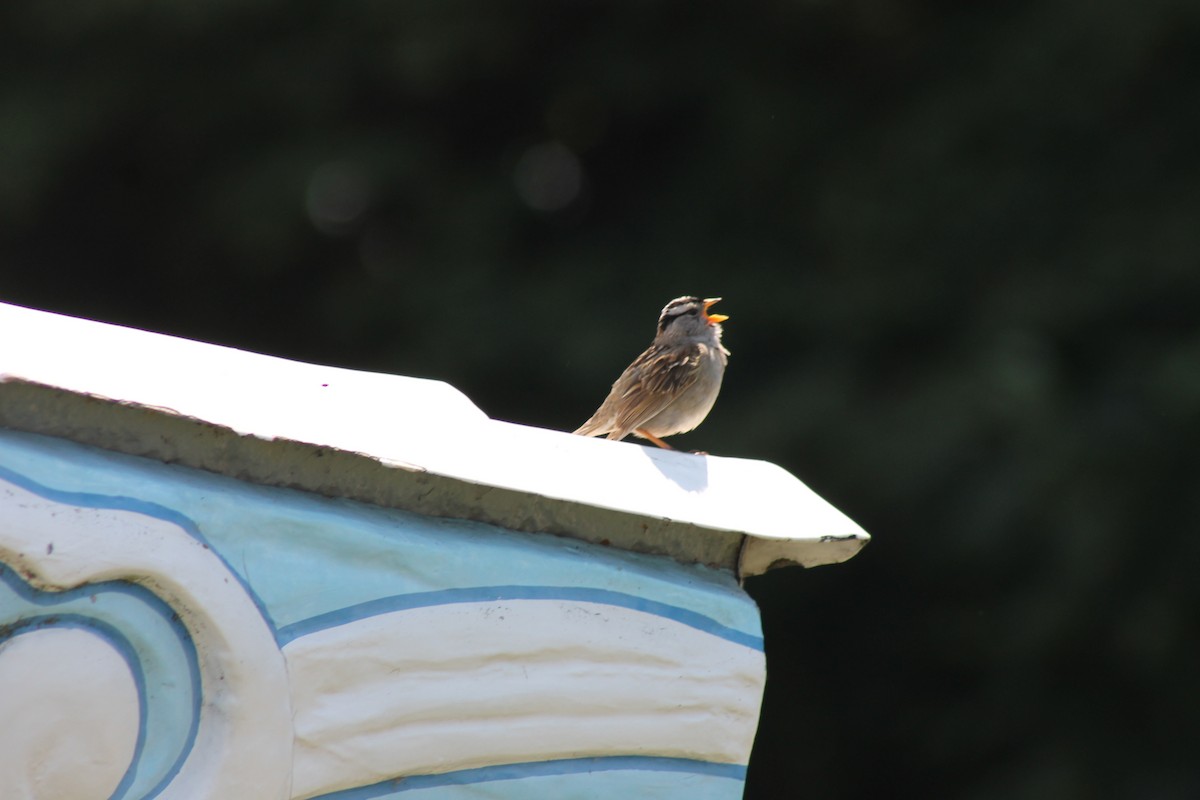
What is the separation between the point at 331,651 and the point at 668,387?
2422 millimetres

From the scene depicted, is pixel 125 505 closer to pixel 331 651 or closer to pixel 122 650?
pixel 122 650

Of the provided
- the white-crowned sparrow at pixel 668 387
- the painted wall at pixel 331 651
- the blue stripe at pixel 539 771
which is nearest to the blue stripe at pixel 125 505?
the painted wall at pixel 331 651

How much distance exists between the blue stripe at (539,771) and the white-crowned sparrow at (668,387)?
81.3 inches

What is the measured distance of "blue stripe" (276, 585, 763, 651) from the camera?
2.04 m

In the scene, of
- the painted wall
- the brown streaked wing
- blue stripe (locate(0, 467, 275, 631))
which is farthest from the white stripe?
the brown streaked wing

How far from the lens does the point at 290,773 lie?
200cm

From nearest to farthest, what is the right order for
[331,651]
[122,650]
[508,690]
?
[122,650]
[331,651]
[508,690]

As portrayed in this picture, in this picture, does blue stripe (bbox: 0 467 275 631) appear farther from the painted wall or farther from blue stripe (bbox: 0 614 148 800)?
blue stripe (bbox: 0 614 148 800)

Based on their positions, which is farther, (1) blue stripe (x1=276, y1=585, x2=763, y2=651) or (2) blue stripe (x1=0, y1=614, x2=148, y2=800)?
(1) blue stripe (x1=276, y1=585, x2=763, y2=651)

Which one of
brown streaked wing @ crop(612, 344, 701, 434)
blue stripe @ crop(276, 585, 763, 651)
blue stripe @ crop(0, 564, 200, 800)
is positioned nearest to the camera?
blue stripe @ crop(0, 564, 200, 800)

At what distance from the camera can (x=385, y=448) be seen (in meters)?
2.13

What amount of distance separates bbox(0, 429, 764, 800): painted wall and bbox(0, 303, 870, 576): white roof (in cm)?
3

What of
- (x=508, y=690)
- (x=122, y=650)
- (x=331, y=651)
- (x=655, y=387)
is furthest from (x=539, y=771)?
(x=655, y=387)

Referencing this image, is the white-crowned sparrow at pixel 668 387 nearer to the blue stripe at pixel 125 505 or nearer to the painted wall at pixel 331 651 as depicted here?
the painted wall at pixel 331 651
